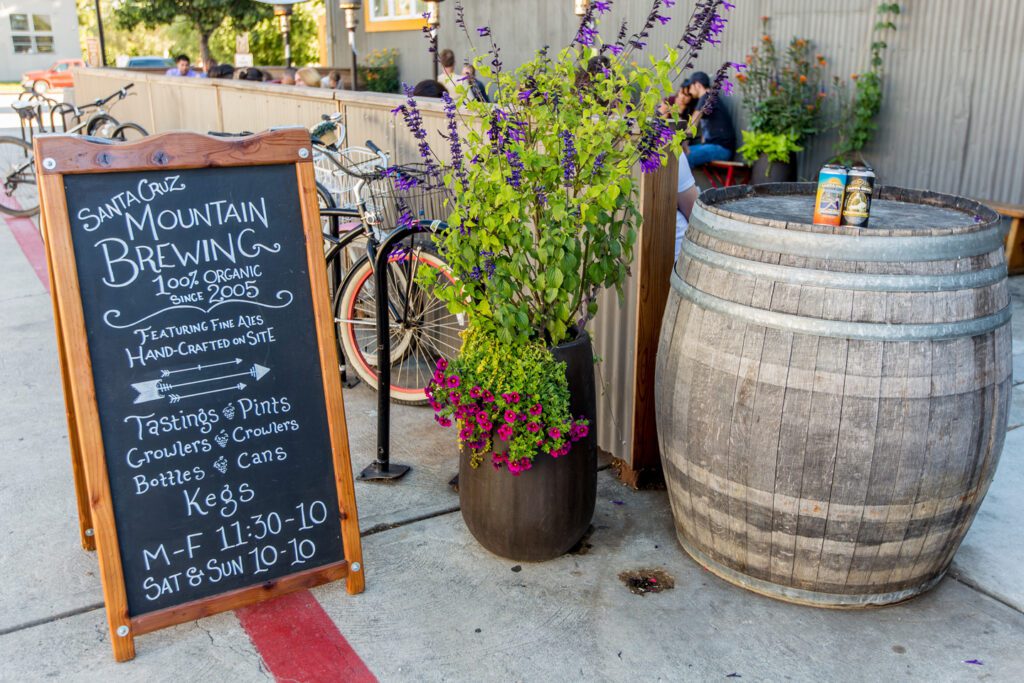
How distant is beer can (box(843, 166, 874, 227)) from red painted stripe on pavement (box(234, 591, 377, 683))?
1.83 metres

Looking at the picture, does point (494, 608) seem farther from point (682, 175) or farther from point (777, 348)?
point (682, 175)

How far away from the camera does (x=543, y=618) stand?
9.26ft

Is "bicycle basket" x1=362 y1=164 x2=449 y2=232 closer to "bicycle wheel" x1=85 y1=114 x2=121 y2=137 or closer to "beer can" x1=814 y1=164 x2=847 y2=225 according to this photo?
"beer can" x1=814 y1=164 x2=847 y2=225

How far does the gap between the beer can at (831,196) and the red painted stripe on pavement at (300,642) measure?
1.79 meters

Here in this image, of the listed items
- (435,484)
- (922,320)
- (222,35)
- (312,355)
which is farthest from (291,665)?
(222,35)

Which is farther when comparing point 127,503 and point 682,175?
point 682,175

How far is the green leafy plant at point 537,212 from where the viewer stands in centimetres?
275

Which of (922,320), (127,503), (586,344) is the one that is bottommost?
(127,503)

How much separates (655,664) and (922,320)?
1.19 metres

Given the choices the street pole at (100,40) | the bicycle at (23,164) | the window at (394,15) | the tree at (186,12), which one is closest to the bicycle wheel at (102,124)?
the bicycle at (23,164)

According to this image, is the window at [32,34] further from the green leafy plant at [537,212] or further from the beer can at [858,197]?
the beer can at [858,197]

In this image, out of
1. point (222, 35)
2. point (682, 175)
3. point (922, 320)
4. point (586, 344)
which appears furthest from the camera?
point (222, 35)

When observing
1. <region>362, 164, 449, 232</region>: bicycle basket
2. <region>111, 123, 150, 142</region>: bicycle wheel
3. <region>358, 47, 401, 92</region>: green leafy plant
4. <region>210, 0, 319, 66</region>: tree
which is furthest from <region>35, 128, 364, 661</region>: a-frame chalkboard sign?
<region>210, 0, 319, 66</region>: tree

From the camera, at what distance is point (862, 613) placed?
2.85 m
